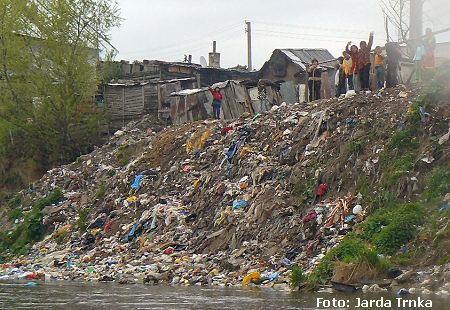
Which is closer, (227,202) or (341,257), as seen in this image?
(341,257)

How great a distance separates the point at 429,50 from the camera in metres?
17.7

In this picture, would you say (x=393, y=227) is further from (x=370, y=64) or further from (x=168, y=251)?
(x=370, y=64)

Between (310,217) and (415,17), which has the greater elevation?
(415,17)

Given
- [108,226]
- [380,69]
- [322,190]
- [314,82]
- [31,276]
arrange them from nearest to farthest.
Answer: [322,190] → [31,276] → [380,69] → [108,226] → [314,82]

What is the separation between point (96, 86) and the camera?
27.9 meters

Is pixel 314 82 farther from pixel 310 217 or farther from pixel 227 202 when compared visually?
pixel 310 217

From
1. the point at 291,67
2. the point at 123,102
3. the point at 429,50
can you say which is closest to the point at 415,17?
the point at 291,67

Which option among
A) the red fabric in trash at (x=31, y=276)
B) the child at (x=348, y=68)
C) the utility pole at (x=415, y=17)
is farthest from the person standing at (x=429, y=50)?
the red fabric in trash at (x=31, y=276)

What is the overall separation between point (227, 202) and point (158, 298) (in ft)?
17.1

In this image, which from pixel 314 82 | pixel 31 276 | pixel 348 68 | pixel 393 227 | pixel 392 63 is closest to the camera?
pixel 393 227

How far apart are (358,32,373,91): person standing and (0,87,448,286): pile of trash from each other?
122 centimetres

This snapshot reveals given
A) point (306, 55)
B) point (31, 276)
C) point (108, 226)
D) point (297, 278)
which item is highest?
point (306, 55)

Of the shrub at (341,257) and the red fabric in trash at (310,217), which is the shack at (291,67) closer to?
the red fabric in trash at (310,217)

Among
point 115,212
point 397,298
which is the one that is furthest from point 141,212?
point 397,298
